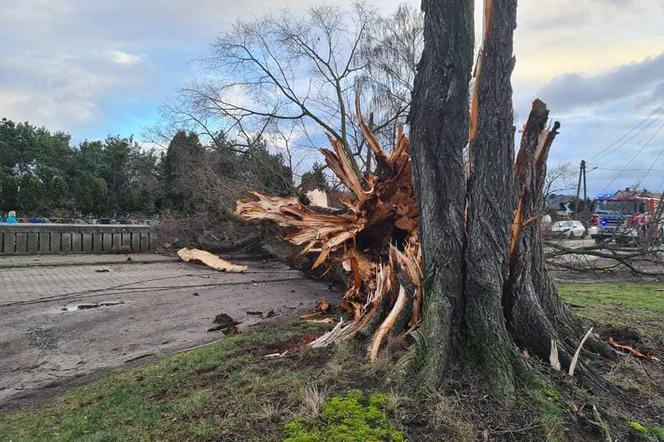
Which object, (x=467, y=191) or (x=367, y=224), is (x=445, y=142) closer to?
(x=467, y=191)

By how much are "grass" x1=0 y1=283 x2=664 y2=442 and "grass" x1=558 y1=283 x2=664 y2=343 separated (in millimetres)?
2076

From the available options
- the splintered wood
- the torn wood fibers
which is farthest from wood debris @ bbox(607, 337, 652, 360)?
the splintered wood

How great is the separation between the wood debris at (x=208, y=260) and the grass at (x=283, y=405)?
717 centimetres

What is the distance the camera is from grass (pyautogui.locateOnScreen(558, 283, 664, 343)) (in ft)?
18.1

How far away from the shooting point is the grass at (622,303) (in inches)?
217

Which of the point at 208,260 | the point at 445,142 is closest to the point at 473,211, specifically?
the point at 445,142

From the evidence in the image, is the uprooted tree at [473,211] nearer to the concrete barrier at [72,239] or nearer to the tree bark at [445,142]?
the tree bark at [445,142]

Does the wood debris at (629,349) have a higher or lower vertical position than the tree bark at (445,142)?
lower

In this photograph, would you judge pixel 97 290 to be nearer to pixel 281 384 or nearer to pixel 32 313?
pixel 32 313

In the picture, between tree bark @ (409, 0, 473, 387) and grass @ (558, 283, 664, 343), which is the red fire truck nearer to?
grass @ (558, 283, 664, 343)

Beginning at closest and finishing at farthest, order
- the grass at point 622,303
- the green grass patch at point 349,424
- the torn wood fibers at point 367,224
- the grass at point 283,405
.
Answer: the green grass patch at point 349,424 < the grass at point 283,405 < the torn wood fibers at point 367,224 < the grass at point 622,303

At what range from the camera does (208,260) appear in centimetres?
1219

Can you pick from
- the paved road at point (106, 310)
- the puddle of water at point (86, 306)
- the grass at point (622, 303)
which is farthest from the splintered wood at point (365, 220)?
the puddle of water at point (86, 306)

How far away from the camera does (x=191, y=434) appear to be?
276cm
